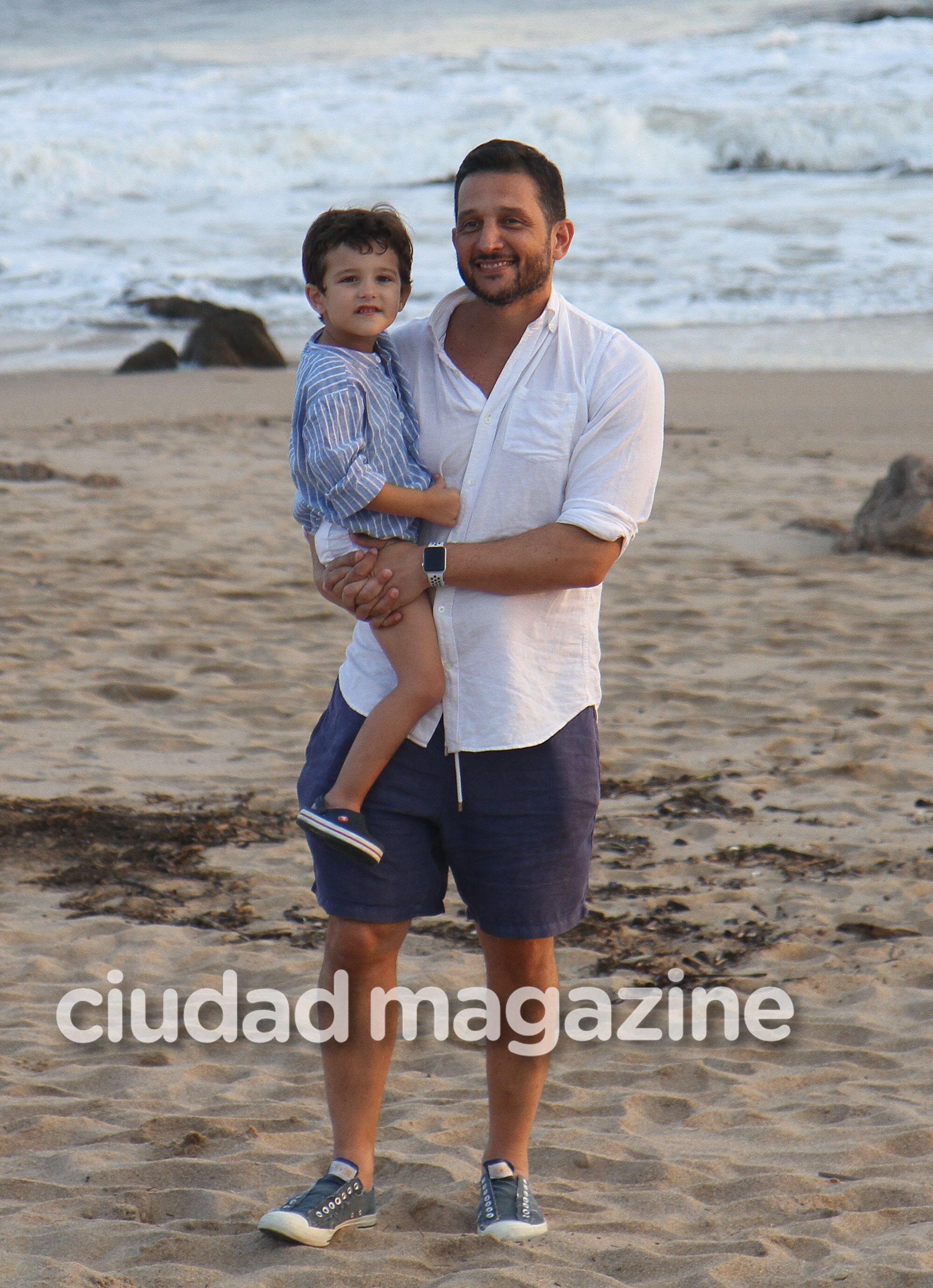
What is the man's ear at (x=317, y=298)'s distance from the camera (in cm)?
251

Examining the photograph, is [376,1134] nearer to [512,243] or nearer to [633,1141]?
[633,1141]

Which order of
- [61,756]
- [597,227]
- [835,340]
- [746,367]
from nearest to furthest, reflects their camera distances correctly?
[61,756]
[746,367]
[835,340]
[597,227]

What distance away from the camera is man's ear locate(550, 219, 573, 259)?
94.1 inches

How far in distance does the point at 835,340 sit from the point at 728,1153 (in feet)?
40.6

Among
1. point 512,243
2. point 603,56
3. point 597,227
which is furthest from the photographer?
point 603,56

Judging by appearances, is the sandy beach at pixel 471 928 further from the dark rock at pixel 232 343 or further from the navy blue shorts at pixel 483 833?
the dark rock at pixel 232 343

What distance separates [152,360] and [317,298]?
11.4 m

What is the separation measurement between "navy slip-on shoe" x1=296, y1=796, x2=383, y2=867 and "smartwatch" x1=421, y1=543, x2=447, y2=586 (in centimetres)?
42

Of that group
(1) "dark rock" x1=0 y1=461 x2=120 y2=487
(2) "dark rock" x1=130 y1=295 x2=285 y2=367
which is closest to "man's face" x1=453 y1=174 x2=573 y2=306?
(1) "dark rock" x1=0 y1=461 x2=120 y2=487

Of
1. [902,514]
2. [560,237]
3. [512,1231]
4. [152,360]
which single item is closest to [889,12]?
[152,360]

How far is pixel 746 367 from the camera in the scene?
13.0 metres

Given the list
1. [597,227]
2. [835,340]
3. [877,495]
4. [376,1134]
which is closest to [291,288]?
[597,227]

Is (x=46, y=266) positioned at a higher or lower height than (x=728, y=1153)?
higher

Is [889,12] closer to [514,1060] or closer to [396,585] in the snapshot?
[396,585]
